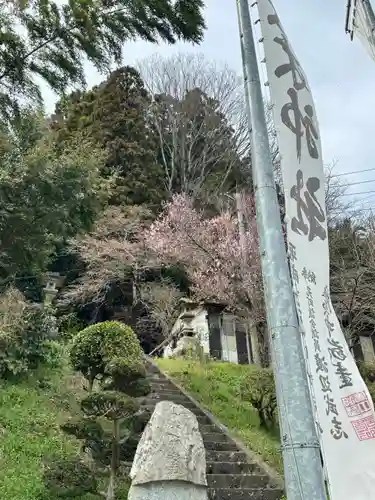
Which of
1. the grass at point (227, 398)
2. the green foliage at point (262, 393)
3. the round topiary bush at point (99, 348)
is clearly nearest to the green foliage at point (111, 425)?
the round topiary bush at point (99, 348)

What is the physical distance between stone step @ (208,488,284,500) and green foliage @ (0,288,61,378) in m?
4.06

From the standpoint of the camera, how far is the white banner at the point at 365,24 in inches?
217

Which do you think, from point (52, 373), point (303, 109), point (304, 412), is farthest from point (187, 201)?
point (304, 412)

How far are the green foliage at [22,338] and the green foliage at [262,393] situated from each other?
11.7 feet

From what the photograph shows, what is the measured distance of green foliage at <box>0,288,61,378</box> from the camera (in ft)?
26.6

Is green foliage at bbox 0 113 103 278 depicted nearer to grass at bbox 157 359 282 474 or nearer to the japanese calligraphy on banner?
grass at bbox 157 359 282 474

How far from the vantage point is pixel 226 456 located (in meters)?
6.70

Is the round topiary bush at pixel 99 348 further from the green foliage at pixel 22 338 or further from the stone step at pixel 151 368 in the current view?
the stone step at pixel 151 368

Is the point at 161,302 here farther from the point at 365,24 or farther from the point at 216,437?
the point at 365,24

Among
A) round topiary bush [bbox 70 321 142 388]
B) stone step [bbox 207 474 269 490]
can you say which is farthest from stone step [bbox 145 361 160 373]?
stone step [bbox 207 474 269 490]

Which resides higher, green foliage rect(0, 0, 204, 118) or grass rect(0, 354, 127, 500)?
green foliage rect(0, 0, 204, 118)

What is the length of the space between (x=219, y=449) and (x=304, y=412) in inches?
216

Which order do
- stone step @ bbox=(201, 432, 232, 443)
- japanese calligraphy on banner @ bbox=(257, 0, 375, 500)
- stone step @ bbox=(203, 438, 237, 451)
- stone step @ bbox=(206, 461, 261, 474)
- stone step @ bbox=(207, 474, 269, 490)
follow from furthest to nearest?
stone step @ bbox=(201, 432, 232, 443) → stone step @ bbox=(203, 438, 237, 451) → stone step @ bbox=(206, 461, 261, 474) → stone step @ bbox=(207, 474, 269, 490) → japanese calligraphy on banner @ bbox=(257, 0, 375, 500)

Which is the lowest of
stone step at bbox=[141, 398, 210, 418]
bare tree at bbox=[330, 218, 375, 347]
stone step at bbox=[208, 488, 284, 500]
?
stone step at bbox=[208, 488, 284, 500]
